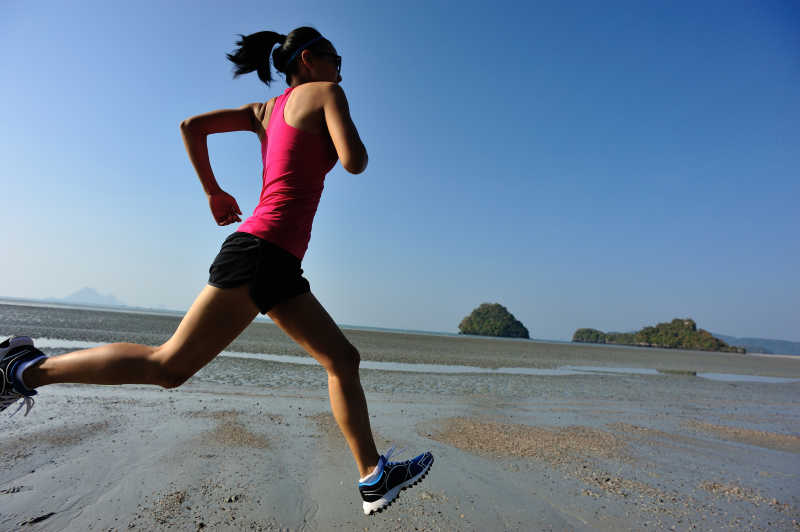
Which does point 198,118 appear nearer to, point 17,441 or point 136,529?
point 136,529

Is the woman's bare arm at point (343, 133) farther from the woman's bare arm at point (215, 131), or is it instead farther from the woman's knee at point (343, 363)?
the woman's knee at point (343, 363)

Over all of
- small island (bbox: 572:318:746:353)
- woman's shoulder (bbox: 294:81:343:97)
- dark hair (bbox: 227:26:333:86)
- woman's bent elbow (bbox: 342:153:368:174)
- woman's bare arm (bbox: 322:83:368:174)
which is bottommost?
small island (bbox: 572:318:746:353)

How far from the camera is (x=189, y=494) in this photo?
2760 millimetres

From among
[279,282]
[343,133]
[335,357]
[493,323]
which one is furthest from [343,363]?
[493,323]

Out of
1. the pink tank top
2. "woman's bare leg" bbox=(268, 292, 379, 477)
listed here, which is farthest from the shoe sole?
the pink tank top

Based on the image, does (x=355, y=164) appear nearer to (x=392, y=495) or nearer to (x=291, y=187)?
(x=291, y=187)

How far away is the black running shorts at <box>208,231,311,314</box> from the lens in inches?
73.3

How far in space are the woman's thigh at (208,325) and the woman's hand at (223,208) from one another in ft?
2.40

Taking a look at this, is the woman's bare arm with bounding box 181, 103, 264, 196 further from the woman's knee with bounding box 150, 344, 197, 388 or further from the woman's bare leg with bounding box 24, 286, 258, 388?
the woman's knee with bounding box 150, 344, 197, 388

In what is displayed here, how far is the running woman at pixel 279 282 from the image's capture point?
1882mm

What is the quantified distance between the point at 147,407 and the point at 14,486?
240 cm

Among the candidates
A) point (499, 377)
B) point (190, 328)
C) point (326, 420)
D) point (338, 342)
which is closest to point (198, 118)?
point (190, 328)

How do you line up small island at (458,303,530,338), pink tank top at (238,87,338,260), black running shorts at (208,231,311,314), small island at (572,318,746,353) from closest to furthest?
black running shorts at (208,231,311,314)
pink tank top at (238,87,338,260)
small island at (572,318,746,353)
small island at (458,303,530,338)

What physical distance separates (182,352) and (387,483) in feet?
4.01
